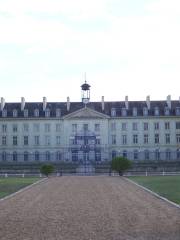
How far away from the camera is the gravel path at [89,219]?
1083cm

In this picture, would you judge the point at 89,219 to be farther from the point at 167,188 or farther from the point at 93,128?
the point at 93,128

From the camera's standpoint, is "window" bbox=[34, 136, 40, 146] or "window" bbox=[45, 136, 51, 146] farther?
"window" bbox=[34, 136, 40, 146]

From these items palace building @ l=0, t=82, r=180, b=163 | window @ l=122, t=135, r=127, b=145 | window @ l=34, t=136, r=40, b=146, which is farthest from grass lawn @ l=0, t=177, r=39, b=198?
window @ l=122, t=135, r=127, b=145

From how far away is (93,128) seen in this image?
7419 centimetres

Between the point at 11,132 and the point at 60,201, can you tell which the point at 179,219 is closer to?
the point at 60,201

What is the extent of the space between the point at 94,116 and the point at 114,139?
4.43 m

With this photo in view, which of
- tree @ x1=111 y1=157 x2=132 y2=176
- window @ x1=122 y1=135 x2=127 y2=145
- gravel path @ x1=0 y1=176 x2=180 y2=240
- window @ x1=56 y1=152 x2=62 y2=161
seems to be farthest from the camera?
window @ x1=122 y1=135 x2=127 y2=145

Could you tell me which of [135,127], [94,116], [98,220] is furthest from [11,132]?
[98,220]

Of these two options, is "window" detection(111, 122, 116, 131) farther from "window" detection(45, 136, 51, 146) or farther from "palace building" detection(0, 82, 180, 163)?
"window" detection(45, 136, 51, 146)

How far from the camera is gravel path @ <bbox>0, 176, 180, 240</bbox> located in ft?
35.5

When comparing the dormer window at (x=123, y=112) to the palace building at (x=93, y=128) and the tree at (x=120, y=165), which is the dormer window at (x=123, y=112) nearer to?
the palace building at (x=93, y=128)

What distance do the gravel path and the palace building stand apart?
2146 inches

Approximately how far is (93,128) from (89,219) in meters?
60.7

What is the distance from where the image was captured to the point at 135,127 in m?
74.7
